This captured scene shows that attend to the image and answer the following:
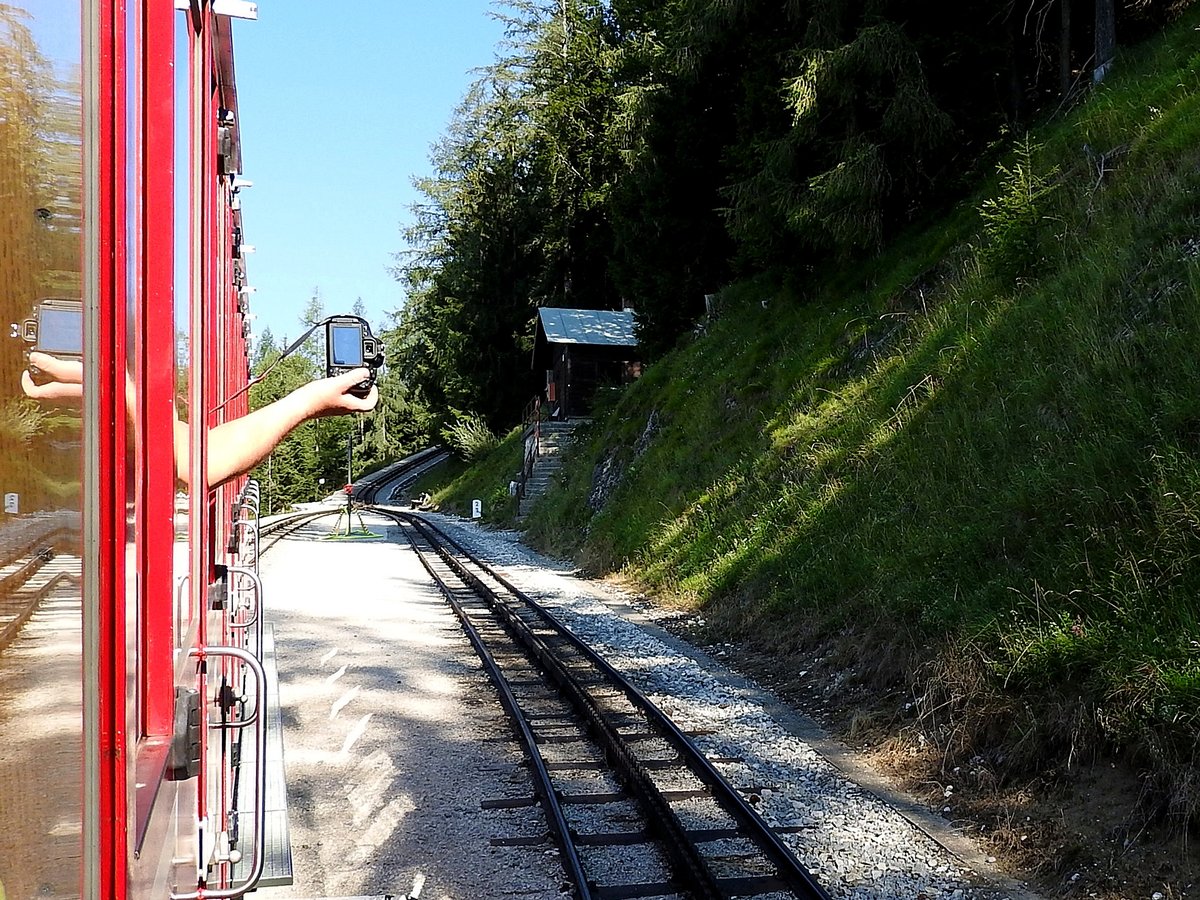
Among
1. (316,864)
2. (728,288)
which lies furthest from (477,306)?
(316,864)

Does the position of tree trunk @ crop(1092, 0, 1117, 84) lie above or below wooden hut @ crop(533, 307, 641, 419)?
above

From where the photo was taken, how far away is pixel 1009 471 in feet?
28.8

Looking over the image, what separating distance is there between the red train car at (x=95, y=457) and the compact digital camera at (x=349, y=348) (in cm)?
79

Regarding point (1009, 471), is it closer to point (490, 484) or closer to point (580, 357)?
point (580, 357)

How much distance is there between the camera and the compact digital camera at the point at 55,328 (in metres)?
1.07

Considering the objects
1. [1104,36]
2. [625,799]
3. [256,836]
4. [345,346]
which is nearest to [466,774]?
[625,799]

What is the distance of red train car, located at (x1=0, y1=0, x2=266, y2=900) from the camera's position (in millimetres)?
1027

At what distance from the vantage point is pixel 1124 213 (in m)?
10.6

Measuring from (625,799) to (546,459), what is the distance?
1171 inches

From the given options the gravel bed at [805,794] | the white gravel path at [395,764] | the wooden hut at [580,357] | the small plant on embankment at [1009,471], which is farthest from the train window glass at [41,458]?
the wooden hut at [580,357]

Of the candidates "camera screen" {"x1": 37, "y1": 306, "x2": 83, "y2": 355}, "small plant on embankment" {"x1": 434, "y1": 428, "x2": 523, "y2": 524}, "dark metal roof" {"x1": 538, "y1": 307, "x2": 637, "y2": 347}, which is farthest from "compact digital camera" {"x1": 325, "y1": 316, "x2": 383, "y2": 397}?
"dark metal roof" {"x1": 538, "y1": 307, "x2": 637, "y2": 347}

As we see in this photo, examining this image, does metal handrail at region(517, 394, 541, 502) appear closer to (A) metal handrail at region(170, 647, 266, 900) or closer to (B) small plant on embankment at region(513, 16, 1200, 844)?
(B) small plant on embankment at region(513, 16, 1200, 844)

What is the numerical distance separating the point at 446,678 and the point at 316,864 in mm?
4633

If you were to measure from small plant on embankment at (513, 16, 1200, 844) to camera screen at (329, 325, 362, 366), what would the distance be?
4773 mm
